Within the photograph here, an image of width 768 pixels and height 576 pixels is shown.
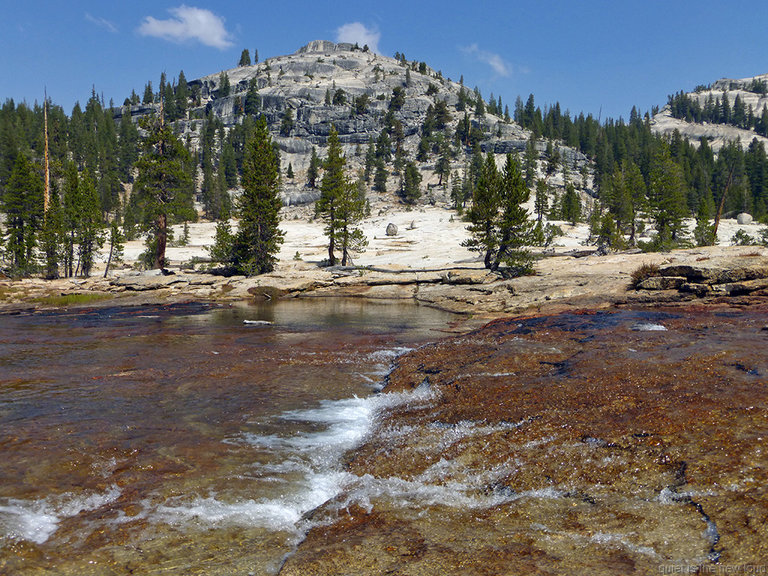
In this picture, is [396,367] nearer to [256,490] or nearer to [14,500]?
[256,490]

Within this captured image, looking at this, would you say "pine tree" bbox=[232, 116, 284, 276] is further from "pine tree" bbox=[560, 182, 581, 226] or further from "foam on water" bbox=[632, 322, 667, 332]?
"pine tree" bbox=[560, 182, 581, 226]

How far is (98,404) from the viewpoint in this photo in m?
9.95

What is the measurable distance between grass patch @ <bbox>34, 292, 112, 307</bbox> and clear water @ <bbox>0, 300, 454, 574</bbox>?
1455 cm

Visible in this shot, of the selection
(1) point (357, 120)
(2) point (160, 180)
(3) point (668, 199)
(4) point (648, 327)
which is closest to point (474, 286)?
(4) point (648, 327)

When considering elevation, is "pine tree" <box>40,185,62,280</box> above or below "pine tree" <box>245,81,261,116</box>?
below

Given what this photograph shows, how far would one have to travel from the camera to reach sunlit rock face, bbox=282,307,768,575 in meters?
4.34

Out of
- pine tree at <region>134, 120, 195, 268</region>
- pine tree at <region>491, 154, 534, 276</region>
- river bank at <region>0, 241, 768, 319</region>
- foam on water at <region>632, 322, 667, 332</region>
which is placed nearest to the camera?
foam on water at <region>632, 322, 667, 332</region>

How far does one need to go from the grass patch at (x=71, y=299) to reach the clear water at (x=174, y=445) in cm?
1455

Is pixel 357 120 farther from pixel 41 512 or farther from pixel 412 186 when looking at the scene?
pixel 41 512

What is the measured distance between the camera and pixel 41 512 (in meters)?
5.67

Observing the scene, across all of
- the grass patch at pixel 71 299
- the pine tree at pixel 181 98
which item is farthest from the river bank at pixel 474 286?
the pine tree at pixel 181 98

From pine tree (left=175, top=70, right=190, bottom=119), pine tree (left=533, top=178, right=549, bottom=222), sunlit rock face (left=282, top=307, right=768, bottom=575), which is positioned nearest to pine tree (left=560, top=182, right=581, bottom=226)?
pine tree (left=533, top=178, right=549, bottom=222)

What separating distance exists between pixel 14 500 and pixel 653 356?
12.2m

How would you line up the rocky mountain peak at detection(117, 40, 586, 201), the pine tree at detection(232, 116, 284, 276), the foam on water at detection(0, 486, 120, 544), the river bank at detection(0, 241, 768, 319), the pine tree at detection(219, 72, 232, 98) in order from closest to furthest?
the foam on water at detection(0, 486, 120, 544) → the river bank at detection(0, 241, 768, 319) → the pine tree at detection(232, 116, 284, 276) → the rocky mountain peak at detection(117, 40, 586, 201) → the pine tree at detection(219, 72, 232, 98)
